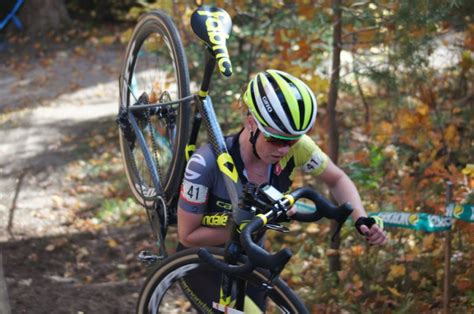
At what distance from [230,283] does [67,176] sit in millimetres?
5700

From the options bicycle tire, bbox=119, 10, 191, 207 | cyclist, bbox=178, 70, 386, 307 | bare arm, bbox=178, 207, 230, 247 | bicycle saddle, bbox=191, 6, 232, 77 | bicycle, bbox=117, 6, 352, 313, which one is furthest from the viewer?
bicycle tire, bbox=119, 10, 191, 207

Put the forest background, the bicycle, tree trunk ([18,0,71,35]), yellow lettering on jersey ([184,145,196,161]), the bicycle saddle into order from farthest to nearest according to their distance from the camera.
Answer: tree trunk ([18,0,71,35]) → the forest background → yellow lettering on jersey ([184,145,196,161]) → the bicycle saddle → the bicycle

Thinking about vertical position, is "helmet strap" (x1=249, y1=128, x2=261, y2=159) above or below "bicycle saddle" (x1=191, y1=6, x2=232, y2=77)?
below

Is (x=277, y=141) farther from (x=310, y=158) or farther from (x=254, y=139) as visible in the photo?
(x=310, y=158)

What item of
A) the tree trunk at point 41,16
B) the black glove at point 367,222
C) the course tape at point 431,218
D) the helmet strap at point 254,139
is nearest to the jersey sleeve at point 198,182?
the helmet strap at point 254,139

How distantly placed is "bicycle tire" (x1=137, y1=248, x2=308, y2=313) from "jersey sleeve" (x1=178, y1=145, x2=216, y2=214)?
9.7 inches

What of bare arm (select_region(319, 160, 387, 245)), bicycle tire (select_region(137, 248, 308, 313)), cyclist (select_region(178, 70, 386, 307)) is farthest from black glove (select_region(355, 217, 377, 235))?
bicycle tire (select_region(137, 248, 308, 313))

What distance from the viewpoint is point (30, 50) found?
14359 mm

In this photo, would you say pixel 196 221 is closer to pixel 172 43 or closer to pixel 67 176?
pixel 172 43

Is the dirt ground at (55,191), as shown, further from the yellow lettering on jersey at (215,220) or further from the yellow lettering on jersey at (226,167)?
the yellow lettering on jersey at (226,167)

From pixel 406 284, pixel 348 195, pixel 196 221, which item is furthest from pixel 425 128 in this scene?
pixel 196 221

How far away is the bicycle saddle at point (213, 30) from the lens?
3.67 meters

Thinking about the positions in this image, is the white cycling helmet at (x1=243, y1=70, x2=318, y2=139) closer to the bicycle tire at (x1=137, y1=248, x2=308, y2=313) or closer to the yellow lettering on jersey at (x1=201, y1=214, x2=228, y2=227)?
the yellow lettering on jersey at (x1=201, y1=214, x2=228, y2=227)

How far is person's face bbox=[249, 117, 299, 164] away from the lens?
3107mm
